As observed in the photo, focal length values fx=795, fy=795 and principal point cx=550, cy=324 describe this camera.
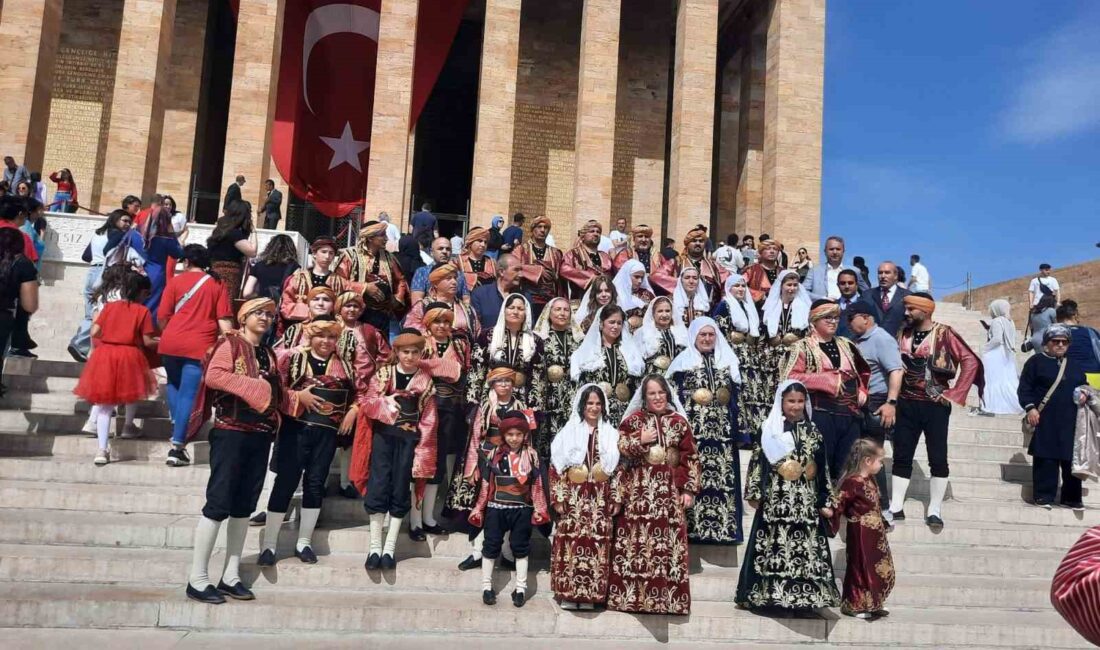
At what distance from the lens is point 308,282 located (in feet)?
23.3

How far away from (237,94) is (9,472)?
1265 cm

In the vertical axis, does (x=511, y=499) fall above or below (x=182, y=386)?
below

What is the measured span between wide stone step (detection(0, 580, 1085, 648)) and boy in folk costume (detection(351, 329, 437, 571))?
568 millimetres

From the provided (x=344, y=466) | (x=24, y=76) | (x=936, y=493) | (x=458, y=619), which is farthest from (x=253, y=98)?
(x=936, y=493)

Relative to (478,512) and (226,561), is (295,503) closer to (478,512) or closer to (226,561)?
(226,561)

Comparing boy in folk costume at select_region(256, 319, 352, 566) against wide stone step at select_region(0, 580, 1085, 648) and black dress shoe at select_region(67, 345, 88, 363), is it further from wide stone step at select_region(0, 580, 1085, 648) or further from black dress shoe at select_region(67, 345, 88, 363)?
black dress shoe at select_region(67, 345, 88, 363)

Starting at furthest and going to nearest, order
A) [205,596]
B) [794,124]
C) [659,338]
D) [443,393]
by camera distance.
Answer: [794,124] < [659,338] < [443,393] < [205,596]

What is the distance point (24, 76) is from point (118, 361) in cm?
1361

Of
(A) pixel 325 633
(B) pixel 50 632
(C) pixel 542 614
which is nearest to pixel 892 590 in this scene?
(C) pixel 542 614

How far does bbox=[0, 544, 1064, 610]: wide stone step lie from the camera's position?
524 centimetres

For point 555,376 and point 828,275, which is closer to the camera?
point 555,376

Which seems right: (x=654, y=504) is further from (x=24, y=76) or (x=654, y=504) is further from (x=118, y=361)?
(x=24, y=76)

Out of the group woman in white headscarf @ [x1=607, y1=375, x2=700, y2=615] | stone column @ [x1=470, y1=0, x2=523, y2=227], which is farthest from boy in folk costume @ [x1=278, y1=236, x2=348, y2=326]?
stone column @ [x1=470, y1=0, x2=523, y2=227]

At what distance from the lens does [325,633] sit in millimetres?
4949
